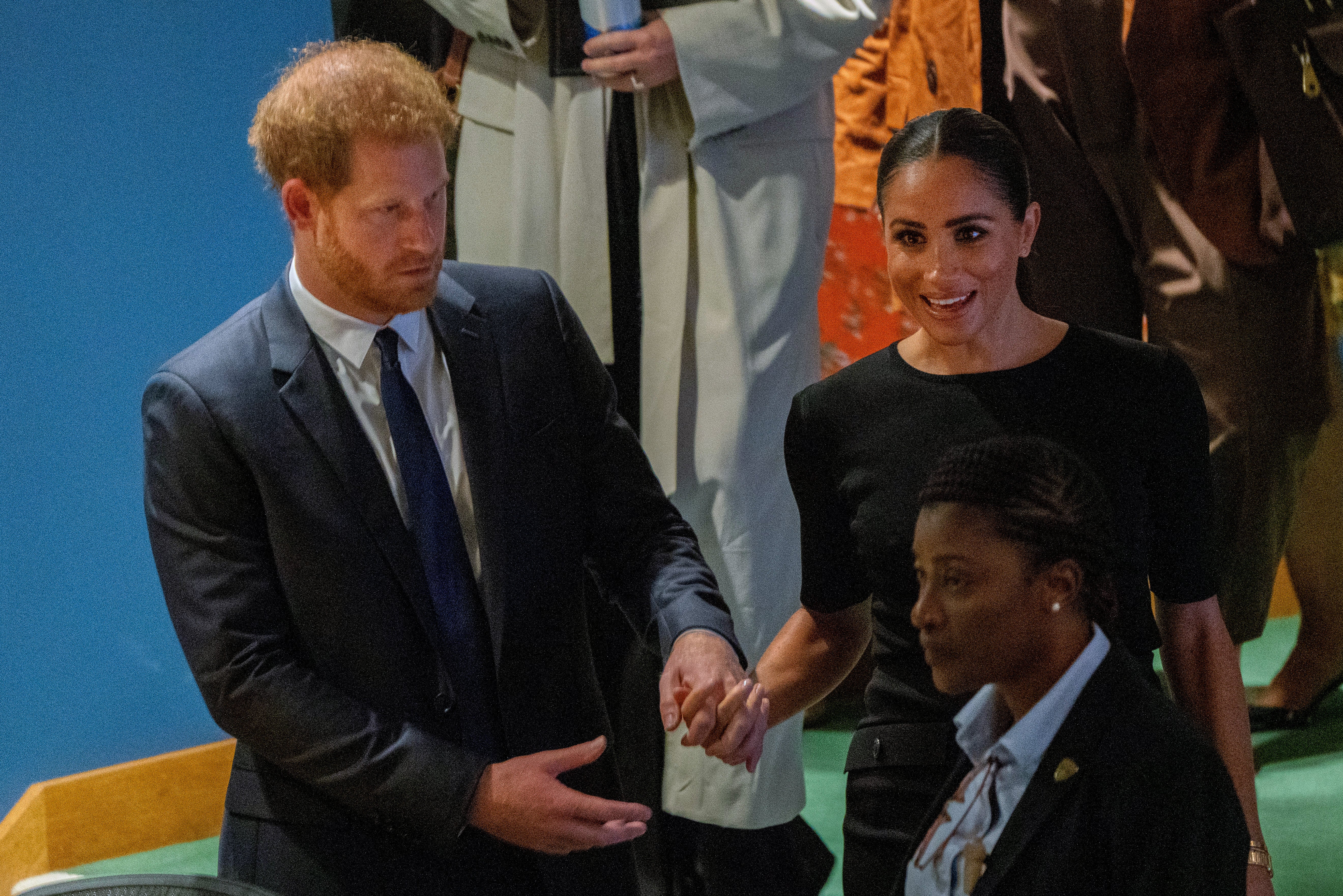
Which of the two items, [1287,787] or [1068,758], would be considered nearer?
[1068,758]

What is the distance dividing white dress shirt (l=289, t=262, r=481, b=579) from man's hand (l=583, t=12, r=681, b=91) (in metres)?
0.50

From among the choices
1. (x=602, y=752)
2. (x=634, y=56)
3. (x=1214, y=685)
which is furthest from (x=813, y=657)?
(x=634, y=56)

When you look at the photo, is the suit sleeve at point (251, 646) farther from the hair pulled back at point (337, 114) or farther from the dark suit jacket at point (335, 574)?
the hair pulled back at point (337, 114)

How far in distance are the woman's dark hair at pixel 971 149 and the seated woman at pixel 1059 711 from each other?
0.17m

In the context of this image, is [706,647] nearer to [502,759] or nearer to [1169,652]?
[502,759]

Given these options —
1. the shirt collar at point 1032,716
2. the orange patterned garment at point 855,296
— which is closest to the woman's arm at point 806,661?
the shirt collar at point 1032,716

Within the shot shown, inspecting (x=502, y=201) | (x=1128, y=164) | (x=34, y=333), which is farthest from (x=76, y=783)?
(x=1128, y=164)

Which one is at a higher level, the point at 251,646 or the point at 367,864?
the point at 251,646

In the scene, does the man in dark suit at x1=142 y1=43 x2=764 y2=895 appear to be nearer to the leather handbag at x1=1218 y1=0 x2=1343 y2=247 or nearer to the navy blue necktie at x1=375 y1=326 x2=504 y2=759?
the navy blue necktie at x1=375 y1=326 x2=504 y2=759

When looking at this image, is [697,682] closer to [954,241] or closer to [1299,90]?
[954,241]

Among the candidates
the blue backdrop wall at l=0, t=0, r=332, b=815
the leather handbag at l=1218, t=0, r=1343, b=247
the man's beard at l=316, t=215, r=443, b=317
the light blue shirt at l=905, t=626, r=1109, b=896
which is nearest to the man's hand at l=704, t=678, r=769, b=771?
the light blue shirt at l=905, t=626, r=1109, b=896

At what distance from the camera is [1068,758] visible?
0.83 m

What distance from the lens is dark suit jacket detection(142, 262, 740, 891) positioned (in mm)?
1213

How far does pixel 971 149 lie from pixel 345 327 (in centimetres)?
58
